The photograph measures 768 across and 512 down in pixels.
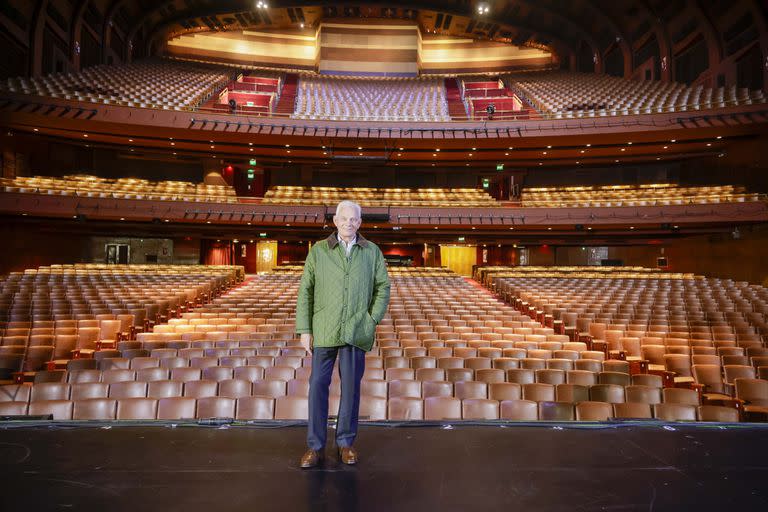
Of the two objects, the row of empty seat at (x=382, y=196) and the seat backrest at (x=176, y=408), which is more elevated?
the row of empty seat at (x=382, y=196)

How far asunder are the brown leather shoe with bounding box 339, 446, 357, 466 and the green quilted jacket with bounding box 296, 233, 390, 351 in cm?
41

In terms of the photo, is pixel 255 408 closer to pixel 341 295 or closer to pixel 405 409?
pixel 405 409

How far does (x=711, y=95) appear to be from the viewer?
44.0 ft

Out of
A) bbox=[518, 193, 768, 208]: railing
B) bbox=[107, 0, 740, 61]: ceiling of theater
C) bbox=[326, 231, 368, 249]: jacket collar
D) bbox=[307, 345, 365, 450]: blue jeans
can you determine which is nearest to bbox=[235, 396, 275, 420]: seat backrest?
bbox=[307, 345, 365, 450]: blue jeans

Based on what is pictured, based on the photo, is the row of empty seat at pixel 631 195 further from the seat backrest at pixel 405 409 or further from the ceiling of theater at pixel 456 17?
the seat backrest at pixel 405 409

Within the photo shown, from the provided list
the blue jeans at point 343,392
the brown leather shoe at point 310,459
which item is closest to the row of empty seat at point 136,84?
the blue jeans at point 343,392

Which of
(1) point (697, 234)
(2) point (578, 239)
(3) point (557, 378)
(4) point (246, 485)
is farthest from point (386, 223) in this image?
(4) point (246, 485)

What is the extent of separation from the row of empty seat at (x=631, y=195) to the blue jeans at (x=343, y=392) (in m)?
13.1

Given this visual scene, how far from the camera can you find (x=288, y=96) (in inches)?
717

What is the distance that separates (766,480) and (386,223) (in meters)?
12.7

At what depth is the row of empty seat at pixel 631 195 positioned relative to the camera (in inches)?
518

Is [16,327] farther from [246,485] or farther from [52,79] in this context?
[52,79]

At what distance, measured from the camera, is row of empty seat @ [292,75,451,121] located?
1527 cm

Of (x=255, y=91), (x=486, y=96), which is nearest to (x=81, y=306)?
(x=255, y=91)
